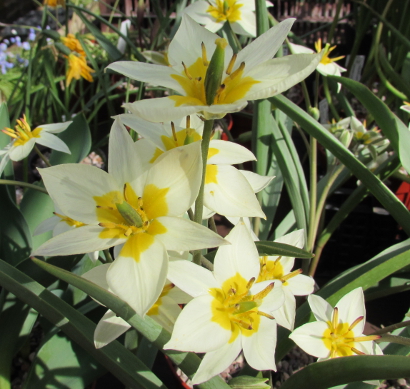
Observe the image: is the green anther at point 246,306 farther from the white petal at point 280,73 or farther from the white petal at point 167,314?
the white petal at point 280,73

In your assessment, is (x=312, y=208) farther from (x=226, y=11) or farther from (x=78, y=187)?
(x=78, y=187)

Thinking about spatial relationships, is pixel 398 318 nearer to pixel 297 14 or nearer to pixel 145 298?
pixel 145 298

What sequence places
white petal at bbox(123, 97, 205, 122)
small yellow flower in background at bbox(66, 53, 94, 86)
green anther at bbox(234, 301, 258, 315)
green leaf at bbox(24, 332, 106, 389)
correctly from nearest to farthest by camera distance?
white petal at bbox(123, 97, 205, 122) → green anther at bbox(234, 301, 258, 315) → green leaf at bbox(24, 332, 106, 389) → small yellow flower in background at bbox(66, 53, 94, 86)

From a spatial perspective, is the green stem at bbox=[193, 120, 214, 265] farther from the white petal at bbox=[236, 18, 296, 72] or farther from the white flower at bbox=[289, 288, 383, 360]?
the white flower at bbox=[289, 288, 383, 360]

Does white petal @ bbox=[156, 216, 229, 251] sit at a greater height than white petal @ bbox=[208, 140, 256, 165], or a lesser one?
lesser

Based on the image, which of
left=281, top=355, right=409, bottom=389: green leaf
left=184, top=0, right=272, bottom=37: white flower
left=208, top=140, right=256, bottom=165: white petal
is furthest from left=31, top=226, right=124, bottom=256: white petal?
left=184, top=0, right=272, bottom=37: white flower

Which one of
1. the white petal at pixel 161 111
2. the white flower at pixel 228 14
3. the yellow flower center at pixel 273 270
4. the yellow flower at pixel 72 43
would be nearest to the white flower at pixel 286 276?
the yellow flower center at pixel 273 270
